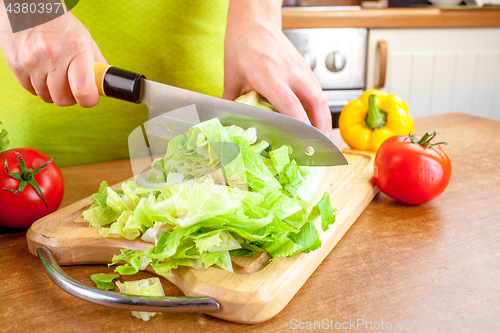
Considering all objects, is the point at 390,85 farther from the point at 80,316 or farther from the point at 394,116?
the point at 80,316

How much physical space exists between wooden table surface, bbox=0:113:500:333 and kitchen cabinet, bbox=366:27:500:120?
1853 mm

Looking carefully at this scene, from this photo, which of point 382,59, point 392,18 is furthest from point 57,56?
point 392,18

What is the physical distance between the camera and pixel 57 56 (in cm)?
104

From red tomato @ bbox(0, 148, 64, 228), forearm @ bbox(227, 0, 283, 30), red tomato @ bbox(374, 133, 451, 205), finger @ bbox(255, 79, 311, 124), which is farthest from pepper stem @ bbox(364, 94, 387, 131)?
red tomato @ bbox(0, 148, 64, 228)

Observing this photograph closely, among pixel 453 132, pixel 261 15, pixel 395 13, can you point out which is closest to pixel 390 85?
pixel 395 13

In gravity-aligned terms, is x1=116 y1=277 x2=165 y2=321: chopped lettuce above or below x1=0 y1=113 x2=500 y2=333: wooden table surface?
above

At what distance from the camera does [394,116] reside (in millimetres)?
1601

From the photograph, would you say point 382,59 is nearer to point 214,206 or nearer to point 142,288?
point 214,206

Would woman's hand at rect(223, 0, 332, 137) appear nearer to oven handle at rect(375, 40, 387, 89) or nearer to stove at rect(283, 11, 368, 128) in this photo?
stove at rect(283, 11, 368, 128)

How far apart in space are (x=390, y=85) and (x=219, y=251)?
255cm

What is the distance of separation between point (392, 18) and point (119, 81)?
229 centimetres

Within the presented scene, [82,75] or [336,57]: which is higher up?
[82,75]

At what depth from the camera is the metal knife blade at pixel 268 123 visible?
958 mm

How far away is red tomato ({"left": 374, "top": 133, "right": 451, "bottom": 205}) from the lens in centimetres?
111
